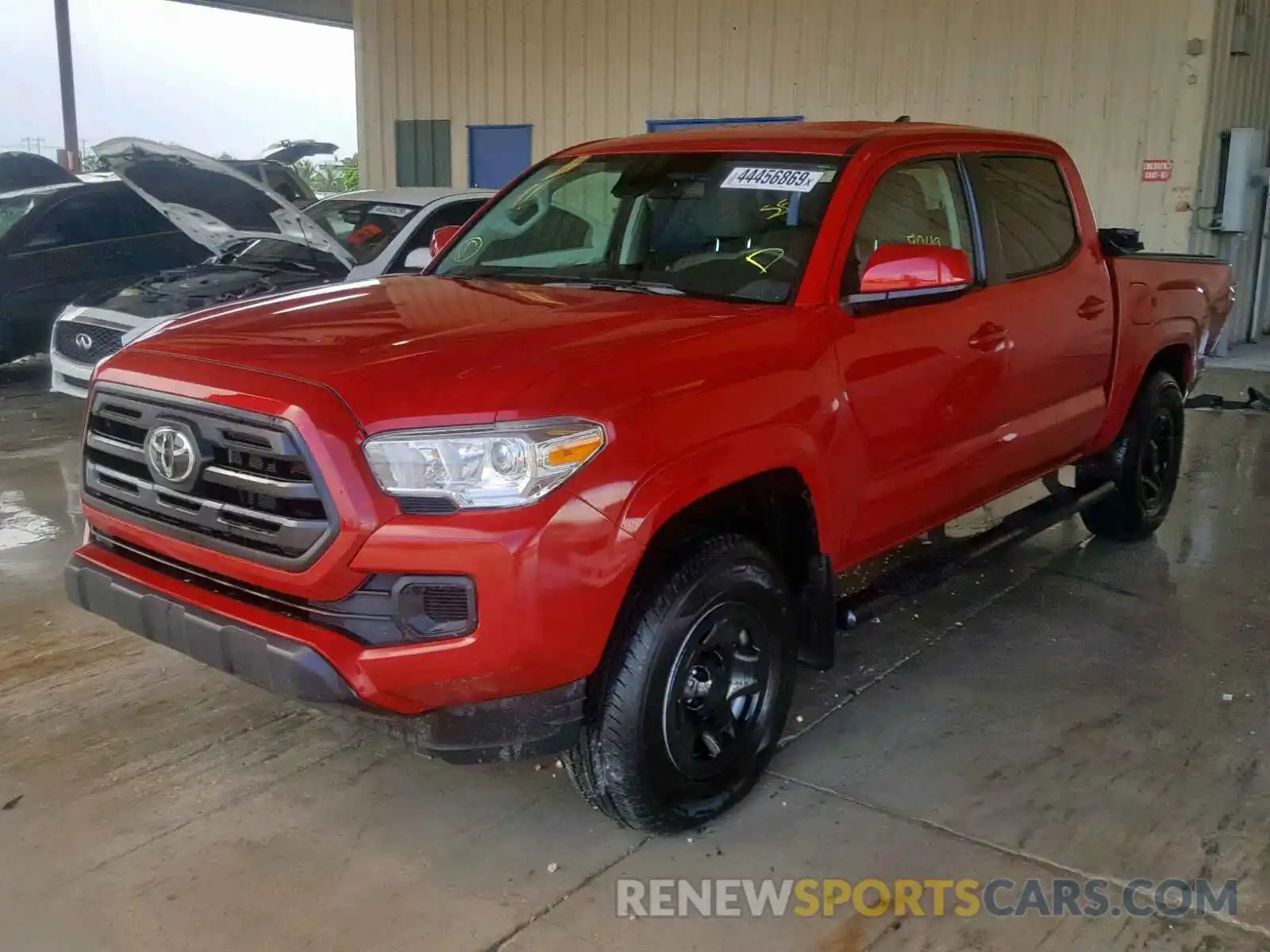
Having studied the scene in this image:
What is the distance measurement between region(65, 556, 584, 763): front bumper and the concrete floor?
44 centimetres

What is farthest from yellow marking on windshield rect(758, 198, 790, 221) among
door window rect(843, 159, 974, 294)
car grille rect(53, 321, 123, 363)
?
car grille rect(53, 321, 123, 363)

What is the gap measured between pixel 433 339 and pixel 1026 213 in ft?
8.41

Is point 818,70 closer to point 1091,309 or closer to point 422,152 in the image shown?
point 422,152

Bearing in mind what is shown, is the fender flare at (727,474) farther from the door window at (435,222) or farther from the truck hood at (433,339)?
the door window at (435,222)

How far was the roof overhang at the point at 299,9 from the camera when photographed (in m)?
18.4

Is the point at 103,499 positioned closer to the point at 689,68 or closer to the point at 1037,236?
the point at 1037,236

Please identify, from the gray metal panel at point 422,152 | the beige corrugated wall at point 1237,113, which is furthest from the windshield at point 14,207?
the beige corrugated wall at point 1237,113

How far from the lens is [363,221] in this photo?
808 cm

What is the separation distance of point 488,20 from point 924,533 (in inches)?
469

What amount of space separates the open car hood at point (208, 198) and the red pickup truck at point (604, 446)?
322 cm

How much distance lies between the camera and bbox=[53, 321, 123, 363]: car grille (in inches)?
297

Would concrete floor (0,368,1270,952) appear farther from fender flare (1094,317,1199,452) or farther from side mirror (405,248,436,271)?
side mirror (405,248,436,271)

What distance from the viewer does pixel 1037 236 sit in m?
4.36

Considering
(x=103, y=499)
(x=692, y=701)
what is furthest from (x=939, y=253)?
(x=103, y=499)
